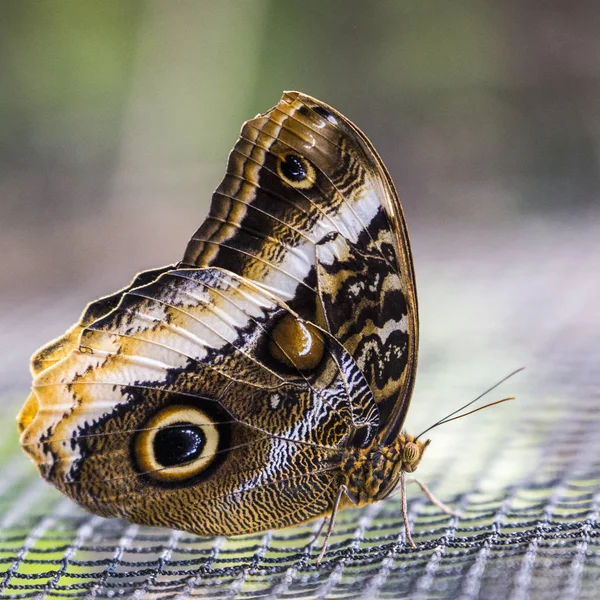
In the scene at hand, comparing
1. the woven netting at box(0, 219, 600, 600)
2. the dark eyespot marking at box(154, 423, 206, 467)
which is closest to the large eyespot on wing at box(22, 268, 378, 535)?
the dark eyespot marking at box(154, 423, 206, 467)

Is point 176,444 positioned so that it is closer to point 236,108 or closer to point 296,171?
point 296,171

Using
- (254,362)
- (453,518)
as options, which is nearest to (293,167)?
(254,362)

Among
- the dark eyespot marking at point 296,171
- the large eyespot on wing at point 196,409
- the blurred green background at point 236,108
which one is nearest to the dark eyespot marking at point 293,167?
the dark eyespot marking at point 296,171

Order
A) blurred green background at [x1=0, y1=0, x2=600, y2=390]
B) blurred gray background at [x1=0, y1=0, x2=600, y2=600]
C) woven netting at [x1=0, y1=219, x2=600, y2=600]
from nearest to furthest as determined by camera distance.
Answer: woven netting at [x1=0, y1=219, x2=600, y2=600], blurred gray background at [x1=0, y1=0, x2=600, y2=600], blurred green background at [x1=0, y1=0, x2=600, y2=390]

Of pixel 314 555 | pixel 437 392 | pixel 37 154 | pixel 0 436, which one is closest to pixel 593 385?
pixel 437 392

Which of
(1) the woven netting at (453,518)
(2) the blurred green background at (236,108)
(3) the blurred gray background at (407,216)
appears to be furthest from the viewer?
(2) the blurred green background at (236,108)

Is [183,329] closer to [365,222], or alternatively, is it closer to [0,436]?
[365,222]

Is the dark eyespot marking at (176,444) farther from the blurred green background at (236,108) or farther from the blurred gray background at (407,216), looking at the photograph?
the blurred green background at (236,108)

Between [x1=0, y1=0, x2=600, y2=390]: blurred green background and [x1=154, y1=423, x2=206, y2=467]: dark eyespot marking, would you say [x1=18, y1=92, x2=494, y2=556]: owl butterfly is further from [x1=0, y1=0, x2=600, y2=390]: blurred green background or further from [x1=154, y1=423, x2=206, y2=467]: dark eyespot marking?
[x1=0, y1=0, x2=600, y2=390]: blurred green background
